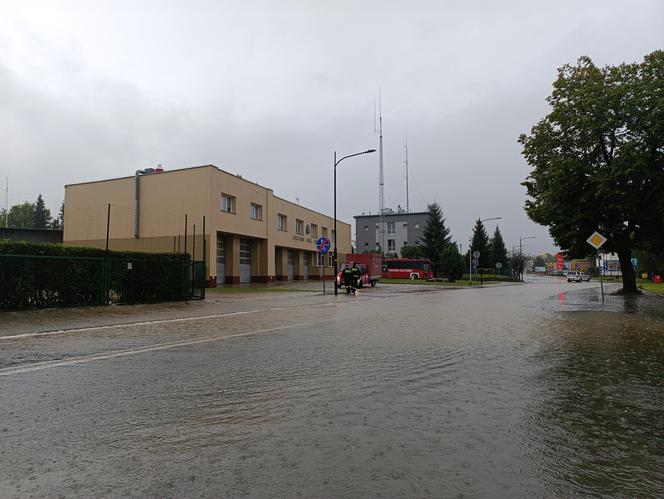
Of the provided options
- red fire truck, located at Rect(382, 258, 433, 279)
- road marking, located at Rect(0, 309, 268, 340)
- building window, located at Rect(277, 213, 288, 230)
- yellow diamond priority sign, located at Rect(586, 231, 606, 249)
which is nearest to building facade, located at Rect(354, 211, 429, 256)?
red fire truck, located at Rect(382, 258, 433, 279)

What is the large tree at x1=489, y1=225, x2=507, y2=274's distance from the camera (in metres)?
90.3

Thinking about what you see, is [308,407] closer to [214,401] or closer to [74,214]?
[214,401]

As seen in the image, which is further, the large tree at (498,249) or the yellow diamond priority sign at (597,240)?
the large tree at (498,249)

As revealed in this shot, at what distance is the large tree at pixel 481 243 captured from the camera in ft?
270

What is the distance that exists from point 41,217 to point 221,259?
70.9 metres

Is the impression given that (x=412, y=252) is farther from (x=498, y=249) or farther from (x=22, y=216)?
(x=22, y=216)

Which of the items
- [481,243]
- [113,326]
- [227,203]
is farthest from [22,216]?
[113,326]

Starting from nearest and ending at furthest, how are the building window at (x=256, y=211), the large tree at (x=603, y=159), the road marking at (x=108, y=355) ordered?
the road marking at (x=108, y=355) → the large tree at (x=603, y=159) → the building window at (x=256, y=211)

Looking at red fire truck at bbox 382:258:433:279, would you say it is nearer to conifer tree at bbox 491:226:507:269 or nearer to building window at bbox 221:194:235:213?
building window at bbox 221:194:235:213

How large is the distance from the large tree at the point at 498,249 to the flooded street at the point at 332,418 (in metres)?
85.6

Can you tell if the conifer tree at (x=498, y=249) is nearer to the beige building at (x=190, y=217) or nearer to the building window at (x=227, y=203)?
the beige building at (x=190, y=217)

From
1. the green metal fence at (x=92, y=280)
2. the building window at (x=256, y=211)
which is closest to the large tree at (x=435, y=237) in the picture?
the building window at (x=256, y=211)

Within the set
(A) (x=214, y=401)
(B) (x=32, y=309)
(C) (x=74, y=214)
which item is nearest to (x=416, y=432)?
(A) (x=214, y=401)

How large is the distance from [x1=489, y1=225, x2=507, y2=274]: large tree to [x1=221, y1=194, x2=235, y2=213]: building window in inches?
2513
